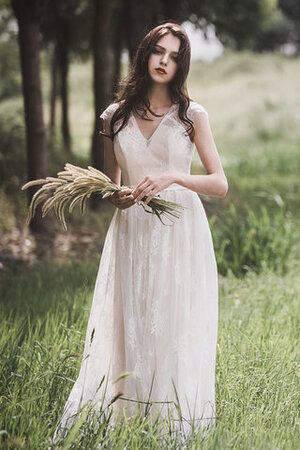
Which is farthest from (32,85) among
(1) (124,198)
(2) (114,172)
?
(1) (124,198)

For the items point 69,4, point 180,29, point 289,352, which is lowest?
point 289,352

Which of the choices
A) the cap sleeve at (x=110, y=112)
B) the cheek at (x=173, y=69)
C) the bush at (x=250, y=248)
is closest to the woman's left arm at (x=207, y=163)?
the cheek at (x=173, y=69)

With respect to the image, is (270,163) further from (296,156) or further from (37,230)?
(37,230)

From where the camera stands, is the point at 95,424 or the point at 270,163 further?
the point at 270,163

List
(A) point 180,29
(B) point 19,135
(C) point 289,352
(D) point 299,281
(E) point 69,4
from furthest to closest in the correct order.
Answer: (E) point 69,4
(B) point 19,135
(D) point 299,281
(C) point 289,352
(A) point 180,29

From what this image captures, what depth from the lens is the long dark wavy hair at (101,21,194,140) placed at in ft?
8.61

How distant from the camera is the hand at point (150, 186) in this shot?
242 cm

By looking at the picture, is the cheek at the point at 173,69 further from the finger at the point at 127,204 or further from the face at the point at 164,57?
the finger at the point at 127,204

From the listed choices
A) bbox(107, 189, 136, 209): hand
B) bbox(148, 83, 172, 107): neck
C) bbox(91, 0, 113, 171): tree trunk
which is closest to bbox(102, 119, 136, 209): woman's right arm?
bbox(107, 189, 136, 209): hand

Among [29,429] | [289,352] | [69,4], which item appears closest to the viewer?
[29,429]

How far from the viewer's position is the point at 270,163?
1395 cm

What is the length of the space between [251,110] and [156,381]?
26.6 meters

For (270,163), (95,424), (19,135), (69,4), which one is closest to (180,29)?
(95,424)

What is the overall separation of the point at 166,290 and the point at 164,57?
41.7 inches
